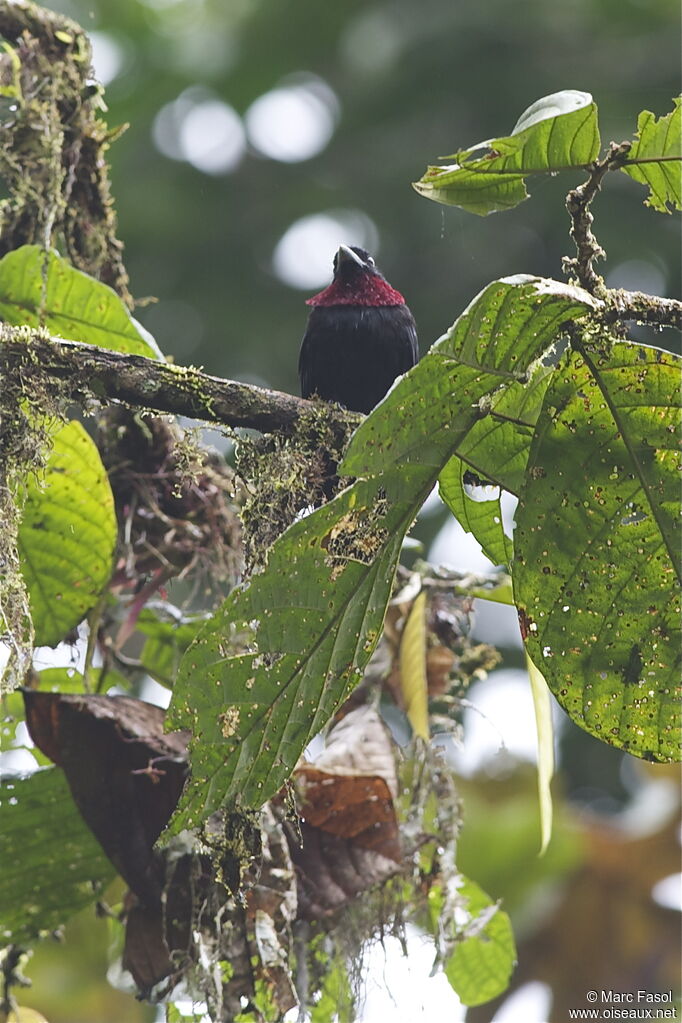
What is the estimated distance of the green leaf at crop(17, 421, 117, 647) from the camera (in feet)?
7.39

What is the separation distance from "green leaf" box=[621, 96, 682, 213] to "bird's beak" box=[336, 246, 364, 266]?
1.90 metres

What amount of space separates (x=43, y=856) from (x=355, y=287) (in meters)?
1.85

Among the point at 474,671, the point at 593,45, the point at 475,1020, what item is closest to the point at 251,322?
→ the point at 593,45

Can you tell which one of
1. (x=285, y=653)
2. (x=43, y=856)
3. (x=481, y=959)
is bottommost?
(x=481, y=959)

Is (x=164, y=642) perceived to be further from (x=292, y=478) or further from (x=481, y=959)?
(x=481, y=959)

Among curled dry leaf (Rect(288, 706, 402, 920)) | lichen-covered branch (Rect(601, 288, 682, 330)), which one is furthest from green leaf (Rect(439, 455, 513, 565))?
curled dry leaf (Rect(288, 706, 402, 920))

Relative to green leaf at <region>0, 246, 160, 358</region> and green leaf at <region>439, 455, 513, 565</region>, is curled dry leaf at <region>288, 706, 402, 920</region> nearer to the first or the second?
green leaf at <region>439, 455, 513, 565</region>

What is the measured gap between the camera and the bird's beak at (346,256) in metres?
3.38

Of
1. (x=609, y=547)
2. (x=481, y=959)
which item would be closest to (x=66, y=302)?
(x=609, y=547)

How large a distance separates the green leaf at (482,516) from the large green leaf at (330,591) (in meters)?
0.36

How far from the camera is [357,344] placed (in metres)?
3.03

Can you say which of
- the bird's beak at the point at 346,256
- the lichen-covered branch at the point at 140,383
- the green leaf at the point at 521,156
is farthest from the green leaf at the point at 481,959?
the bird's beak at the point at 346,256

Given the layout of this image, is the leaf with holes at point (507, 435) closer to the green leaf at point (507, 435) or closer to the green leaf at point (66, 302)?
the green leaf at point (507, 435)

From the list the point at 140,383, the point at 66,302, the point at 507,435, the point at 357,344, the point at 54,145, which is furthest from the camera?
the point at 357,344
